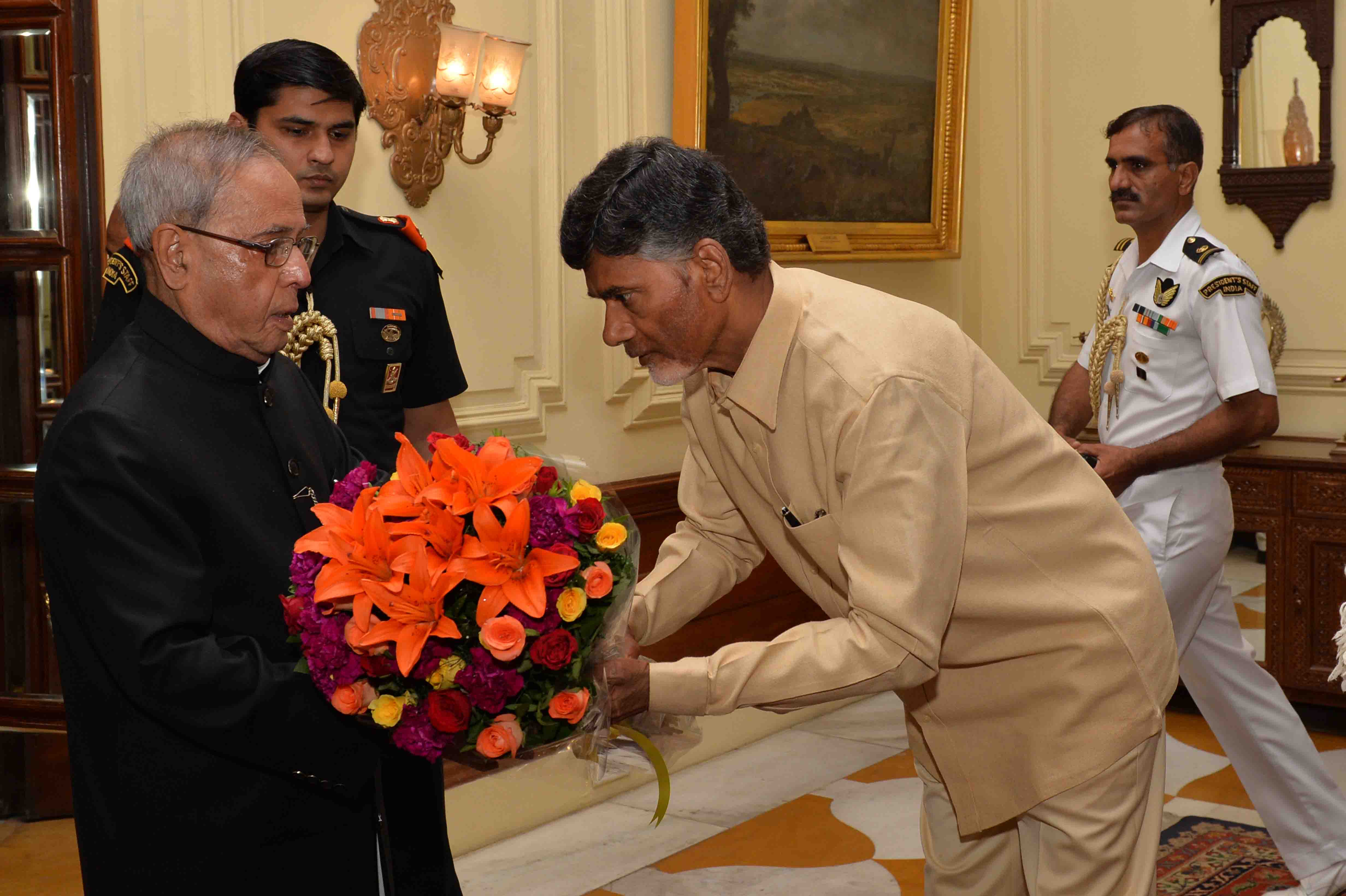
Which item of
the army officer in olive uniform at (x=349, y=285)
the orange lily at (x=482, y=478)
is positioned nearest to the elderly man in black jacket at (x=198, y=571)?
the orange lily at (x=482, y=478)

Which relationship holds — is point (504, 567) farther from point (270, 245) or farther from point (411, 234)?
point (411, 234)

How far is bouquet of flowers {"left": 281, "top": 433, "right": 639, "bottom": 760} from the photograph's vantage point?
1602 mm

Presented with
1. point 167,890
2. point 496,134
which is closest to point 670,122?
point 496,134

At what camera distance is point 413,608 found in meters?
1.60

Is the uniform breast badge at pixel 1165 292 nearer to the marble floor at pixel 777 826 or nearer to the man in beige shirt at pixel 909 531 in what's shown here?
the marble floor at pixel 777 826

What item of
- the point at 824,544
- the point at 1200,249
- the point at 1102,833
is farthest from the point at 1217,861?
the point at 824,544

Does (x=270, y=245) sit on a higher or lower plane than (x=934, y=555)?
higher

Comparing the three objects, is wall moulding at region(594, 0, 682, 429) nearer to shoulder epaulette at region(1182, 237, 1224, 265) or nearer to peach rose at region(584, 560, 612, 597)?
shoulder epaulette at region(1182, 237, 1224, 265)

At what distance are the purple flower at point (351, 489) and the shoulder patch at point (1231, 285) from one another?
306 cm

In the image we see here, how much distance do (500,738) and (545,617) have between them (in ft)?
0.54

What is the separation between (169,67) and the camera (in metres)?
3.55

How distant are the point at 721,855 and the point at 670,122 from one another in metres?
2.76

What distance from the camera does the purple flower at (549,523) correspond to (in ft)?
5.52

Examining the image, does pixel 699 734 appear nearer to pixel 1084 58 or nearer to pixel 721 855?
pixel 721 855
